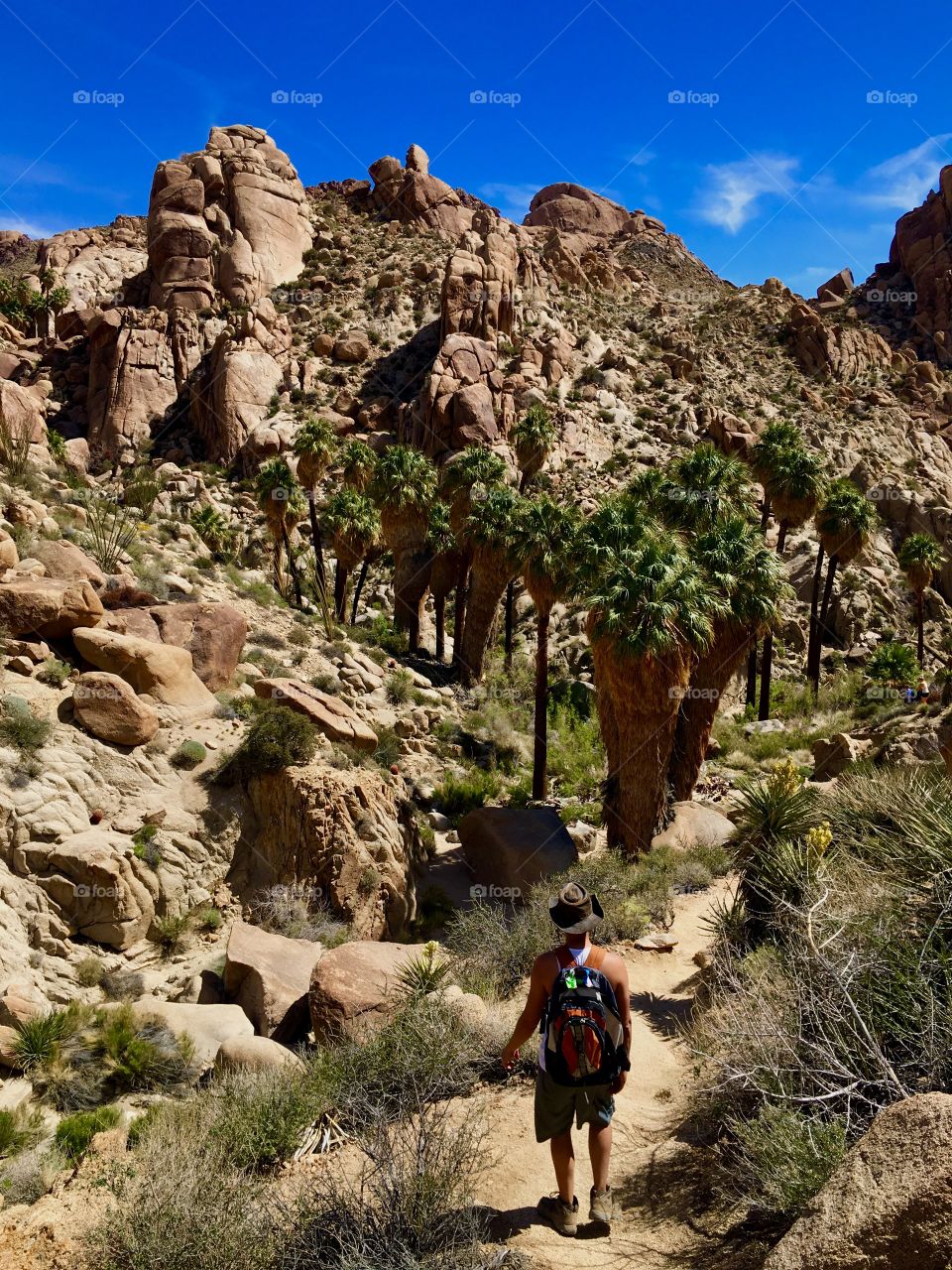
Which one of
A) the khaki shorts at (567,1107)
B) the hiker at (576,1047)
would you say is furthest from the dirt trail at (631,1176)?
the khaki shorts at (567,1107)

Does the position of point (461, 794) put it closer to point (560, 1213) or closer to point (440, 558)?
point (440, 558)

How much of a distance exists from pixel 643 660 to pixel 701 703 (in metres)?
4.54

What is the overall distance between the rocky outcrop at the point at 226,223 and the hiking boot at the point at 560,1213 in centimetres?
5911

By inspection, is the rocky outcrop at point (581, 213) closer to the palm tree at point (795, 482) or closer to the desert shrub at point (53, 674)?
the palm tree at point (795, 482)

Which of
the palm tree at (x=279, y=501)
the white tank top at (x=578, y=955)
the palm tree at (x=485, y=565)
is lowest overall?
the white tank top at (x=578, y=955)

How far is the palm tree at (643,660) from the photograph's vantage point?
18188 mm

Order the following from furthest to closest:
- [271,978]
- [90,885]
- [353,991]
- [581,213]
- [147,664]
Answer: [581,213] < [147,664] < [90,885] < [271,978] < [353,991]

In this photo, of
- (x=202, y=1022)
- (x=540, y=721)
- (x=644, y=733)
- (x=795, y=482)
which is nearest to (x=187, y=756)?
(x=202, y=1022)

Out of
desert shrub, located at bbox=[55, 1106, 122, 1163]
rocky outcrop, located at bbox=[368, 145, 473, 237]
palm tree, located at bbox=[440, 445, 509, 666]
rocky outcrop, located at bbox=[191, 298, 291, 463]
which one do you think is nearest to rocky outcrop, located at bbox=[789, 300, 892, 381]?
rocky outcrop, located at bbox=[368, 145, 473, 237]

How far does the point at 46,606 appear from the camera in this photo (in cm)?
1501

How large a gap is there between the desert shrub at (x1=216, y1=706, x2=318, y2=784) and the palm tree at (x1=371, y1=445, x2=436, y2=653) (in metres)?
19.2

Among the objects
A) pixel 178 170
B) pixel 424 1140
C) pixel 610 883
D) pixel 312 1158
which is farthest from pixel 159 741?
pixel 178 170

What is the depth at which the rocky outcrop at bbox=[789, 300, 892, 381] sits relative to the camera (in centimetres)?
6206

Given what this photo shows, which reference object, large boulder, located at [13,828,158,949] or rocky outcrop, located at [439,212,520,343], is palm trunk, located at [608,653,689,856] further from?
rocky outcrop, located at [439,212,520,343]
